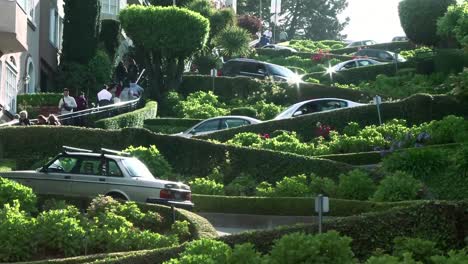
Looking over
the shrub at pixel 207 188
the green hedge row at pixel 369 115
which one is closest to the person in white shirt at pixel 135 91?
the green hedge row at pixel 369 115

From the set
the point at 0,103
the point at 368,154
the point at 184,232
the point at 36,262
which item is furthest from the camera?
the point at 0,103

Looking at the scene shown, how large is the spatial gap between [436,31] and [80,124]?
23927mm

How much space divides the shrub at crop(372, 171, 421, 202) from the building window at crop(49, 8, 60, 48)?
2458cm

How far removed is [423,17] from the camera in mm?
58250

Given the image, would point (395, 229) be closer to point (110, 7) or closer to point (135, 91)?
point (135, 91)

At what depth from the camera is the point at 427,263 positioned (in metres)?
14.2

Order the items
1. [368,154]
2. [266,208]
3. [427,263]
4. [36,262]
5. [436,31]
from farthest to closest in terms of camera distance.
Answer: [436,31] < [368,154] < [266,208] < [36,262] < [427,263]

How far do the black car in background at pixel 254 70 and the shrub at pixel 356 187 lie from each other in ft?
95.8

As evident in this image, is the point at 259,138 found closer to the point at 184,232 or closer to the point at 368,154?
the point at 368,154

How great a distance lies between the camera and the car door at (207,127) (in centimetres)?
3720

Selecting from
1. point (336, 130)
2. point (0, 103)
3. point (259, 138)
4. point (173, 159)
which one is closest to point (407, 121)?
point (336, 130)

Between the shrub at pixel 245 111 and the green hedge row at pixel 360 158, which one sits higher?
the green hedge row at pixel 360 158

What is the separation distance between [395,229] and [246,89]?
34.5 metres

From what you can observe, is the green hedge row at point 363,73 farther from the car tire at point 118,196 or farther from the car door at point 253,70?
the car tire at point 118,196
